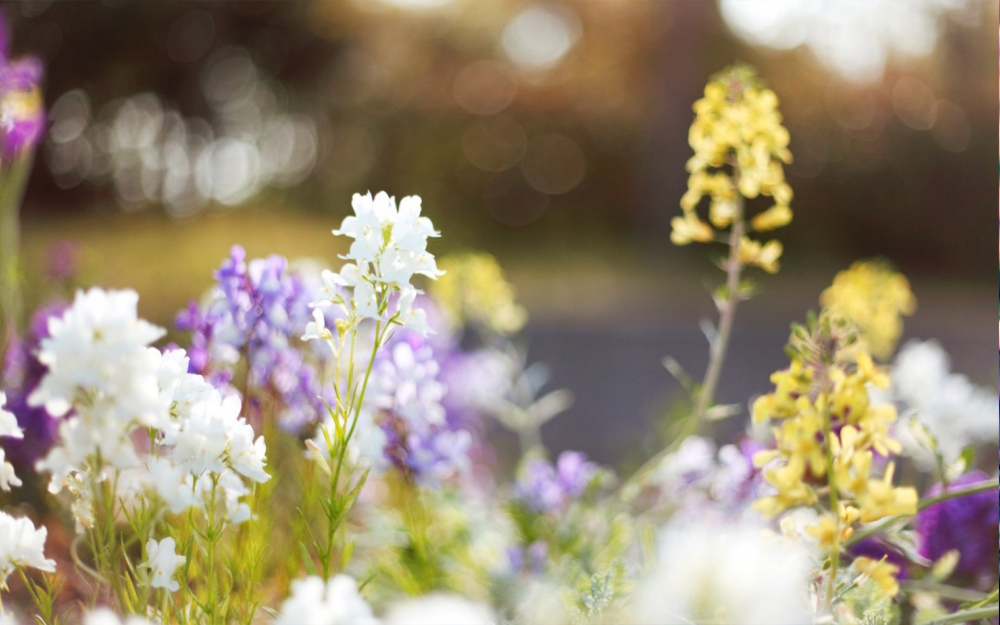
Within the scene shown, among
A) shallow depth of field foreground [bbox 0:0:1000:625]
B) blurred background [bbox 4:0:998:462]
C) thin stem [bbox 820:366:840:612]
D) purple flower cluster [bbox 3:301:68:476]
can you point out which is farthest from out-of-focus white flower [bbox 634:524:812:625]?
blurred background [bbox 4:0:998:462]

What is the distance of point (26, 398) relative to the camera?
204 centimetres

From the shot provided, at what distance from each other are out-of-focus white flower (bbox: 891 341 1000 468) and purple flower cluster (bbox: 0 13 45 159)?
90.8 inches

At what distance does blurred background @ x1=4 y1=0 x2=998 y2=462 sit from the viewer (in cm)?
801

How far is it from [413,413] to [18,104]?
56.9 inches

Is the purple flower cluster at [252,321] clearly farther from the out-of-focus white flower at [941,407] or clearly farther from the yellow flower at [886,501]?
the out-of-focus white flower at [941,407]

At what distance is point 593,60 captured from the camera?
959 cm

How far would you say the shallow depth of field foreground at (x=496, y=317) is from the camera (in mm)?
1058

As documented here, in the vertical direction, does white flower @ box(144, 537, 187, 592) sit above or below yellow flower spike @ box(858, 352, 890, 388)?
below

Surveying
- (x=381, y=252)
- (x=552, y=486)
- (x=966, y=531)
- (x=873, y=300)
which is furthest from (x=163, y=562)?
(x=873, y=300)

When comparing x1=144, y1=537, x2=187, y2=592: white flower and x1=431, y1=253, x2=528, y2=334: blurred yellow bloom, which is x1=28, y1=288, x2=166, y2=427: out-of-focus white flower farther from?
x1=431, y1=253, x2=528, y2=334: blurred yellow bloom

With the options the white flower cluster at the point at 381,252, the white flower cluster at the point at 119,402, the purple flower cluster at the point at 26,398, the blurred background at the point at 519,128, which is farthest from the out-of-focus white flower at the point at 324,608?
the blurred background at the point at 519,128

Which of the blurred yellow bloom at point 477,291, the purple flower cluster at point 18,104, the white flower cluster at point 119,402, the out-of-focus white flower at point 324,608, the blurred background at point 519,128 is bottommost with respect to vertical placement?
the out-of-focus white flower at point 324,608

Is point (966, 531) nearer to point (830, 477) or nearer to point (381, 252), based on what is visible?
point (830, 477)

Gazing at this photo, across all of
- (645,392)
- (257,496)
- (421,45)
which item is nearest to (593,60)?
(421,45)
